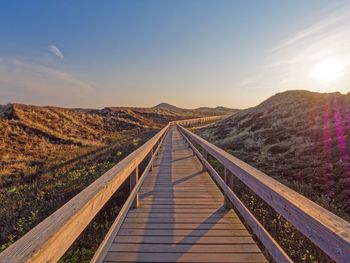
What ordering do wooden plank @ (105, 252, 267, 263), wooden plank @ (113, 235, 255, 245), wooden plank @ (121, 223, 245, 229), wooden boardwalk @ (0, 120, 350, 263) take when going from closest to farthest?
wooden boardwalk @ (0, 120, 350, 263) → wooden plank @ (105, 252, 267, 263) → wooden plank @ (113, 235, 255, 245) → wooden plank @ (121, 223, 245, 229)

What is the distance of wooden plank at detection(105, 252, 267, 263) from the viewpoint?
3314 mm

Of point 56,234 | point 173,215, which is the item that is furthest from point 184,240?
point 56,234

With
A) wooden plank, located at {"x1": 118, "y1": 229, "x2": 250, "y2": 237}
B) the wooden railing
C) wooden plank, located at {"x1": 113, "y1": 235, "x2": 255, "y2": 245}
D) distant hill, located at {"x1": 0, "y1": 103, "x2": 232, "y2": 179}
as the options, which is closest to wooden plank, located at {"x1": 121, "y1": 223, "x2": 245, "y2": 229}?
A: wooden plank, located at {"x1": 118, "y1": 229, "x2": 250, "y2": 237}

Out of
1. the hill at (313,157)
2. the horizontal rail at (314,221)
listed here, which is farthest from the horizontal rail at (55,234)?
the hill at (313,157)

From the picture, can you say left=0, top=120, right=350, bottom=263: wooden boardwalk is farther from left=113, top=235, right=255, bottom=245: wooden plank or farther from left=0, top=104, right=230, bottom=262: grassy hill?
left=0, top=104, right=230, bottom=262: grassy hill

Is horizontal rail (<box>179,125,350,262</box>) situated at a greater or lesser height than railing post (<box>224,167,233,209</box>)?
greater

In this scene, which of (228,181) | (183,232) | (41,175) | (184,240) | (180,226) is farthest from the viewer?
(41,175)

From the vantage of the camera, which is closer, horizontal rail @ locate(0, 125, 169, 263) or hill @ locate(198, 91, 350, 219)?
horizontal rail @ locate(0, 125, 169, 263)

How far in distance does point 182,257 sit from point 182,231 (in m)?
0.82

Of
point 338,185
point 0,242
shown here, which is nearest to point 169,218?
point 0,242

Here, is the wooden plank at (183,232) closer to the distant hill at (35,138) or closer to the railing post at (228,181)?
the railing post at (228,181)

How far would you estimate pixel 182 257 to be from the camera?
11.1ft

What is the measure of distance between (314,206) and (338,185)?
7.33 meters

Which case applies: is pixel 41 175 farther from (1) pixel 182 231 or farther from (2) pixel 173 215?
(1) pixel 182 231
